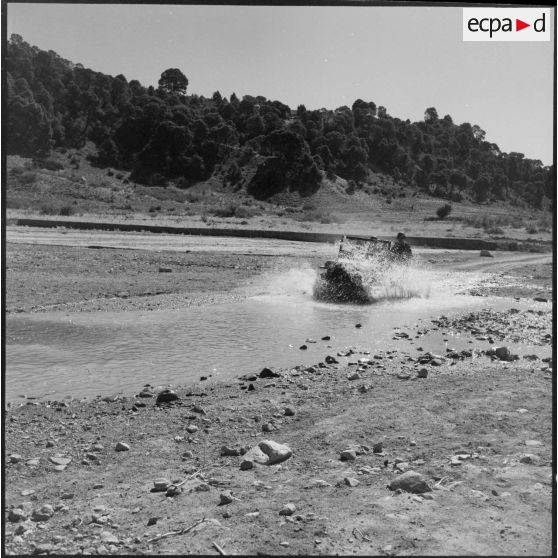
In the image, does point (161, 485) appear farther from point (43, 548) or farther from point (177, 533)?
point (43, 548)

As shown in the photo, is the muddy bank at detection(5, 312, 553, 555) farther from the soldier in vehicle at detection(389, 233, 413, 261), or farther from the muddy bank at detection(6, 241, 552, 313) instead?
the soldier in vehicle at detection(389, 233, 413, 261)

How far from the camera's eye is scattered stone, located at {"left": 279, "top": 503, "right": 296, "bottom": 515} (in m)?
4.11

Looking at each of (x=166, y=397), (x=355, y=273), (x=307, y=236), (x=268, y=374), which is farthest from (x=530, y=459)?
(x=307, y=236)

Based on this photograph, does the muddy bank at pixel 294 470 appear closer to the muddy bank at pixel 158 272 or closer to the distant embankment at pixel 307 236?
the muddy bank at pixel 158 272

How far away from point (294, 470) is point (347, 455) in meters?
0.48

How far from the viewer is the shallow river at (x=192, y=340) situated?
7.46m

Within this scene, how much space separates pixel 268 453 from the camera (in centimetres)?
494

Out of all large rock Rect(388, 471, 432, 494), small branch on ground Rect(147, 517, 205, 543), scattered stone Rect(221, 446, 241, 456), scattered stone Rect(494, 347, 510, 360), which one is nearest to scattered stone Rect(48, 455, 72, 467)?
scattered stone Rect(221, 446, 241, 456)

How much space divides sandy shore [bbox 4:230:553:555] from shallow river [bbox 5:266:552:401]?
82 centimetres

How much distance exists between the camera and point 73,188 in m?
36.9

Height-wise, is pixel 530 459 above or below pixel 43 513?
above

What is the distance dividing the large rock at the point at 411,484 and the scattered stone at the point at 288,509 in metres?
0.74

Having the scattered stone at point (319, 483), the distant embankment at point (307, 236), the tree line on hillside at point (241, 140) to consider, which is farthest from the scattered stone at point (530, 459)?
the distant embankment at point (307, 236)

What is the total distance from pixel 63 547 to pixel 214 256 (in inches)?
730
